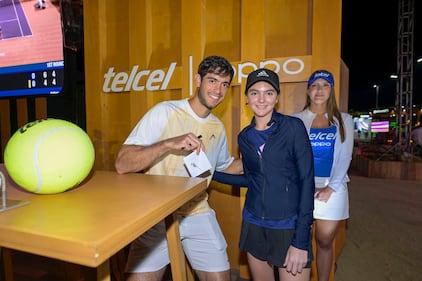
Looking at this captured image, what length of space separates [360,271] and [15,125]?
4253mm

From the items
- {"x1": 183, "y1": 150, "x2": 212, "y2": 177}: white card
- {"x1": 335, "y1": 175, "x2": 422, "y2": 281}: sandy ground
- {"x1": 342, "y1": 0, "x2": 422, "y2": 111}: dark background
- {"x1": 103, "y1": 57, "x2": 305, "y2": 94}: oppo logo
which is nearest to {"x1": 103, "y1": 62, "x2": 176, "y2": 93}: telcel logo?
{"x1": 103, "y1": 57, "x2": 305, "y2": 94}: oppo logo

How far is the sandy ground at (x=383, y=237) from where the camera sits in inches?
99.6

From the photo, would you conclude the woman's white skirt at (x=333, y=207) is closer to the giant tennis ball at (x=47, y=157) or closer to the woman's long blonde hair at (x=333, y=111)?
the woman's long blonde hair at (x=333, y=111)

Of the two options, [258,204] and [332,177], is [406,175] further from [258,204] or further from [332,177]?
[258,204]

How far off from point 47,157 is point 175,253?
73 cm

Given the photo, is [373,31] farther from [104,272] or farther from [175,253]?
[104,272]

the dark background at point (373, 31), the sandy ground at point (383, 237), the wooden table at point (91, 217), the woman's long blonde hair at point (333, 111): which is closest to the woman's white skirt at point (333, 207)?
the woman's long blonde hair at point (333, 111)

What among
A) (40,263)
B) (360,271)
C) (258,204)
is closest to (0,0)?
(40,263)

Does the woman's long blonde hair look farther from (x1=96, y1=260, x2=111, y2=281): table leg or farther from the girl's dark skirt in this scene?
(x1=96, y1=260, x2=111, y2=281): table leg

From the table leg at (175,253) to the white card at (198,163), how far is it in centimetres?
27

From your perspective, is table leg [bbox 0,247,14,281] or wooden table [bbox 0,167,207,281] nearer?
wooden table [bbox 0,167,207,281]

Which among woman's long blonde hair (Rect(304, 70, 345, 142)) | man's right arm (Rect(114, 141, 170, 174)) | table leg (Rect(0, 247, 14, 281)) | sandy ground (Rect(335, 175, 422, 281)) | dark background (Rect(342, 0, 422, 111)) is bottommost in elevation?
sandy ground (Rect(335, 175, 422, 281))

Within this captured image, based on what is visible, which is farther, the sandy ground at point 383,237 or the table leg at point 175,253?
the sandy ground at point 383,237

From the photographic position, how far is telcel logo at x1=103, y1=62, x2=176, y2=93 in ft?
8.44
